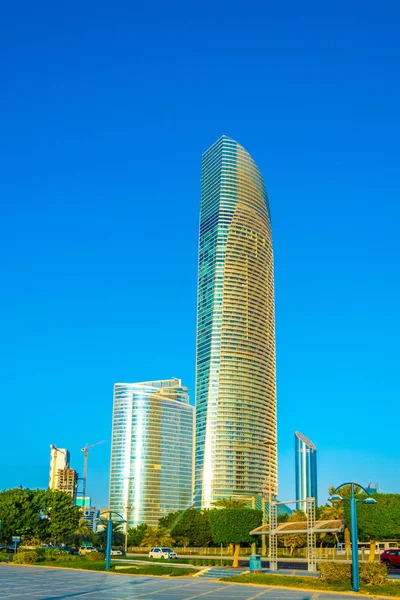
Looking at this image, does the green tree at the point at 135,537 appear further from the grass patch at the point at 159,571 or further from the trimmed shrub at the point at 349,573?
the trimmed shrub at the point at 349,573

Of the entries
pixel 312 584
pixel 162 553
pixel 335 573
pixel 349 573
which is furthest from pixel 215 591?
pixel 162 553

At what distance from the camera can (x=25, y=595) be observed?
32.7 m

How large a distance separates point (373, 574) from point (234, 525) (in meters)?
38.1

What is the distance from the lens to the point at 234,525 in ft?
240

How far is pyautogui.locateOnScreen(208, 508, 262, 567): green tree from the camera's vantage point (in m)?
72.6

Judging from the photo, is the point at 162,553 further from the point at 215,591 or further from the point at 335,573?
the point at 215,591

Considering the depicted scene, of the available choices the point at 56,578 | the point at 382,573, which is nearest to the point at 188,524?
the point at 56,578

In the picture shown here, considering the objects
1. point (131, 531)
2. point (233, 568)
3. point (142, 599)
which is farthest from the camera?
point (131, 531)

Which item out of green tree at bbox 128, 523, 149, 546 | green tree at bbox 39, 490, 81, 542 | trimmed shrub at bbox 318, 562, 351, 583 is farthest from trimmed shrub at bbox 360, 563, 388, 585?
green tree at bbox 128, 523, 149, 546

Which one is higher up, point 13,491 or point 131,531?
point 13,491

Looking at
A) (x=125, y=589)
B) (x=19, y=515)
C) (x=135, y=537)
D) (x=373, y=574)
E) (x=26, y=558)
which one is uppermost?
(x=373, y=574)

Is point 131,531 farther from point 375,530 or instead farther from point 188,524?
point 375,530

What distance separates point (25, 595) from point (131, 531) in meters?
123

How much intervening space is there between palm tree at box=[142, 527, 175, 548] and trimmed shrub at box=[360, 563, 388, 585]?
87604 mm
